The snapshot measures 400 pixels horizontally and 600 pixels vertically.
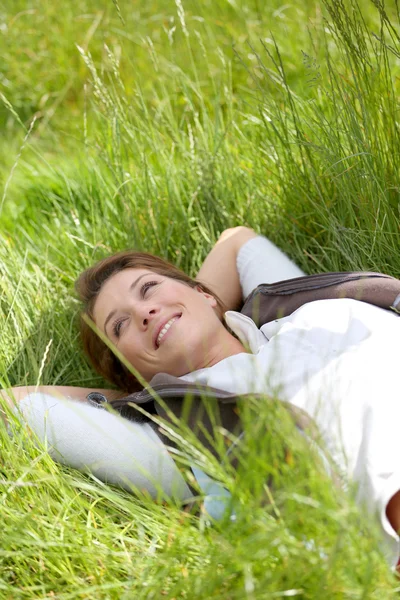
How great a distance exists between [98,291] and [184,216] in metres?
0.64

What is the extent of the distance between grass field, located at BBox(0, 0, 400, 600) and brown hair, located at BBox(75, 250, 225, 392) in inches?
5.8

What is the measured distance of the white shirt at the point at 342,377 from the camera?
1.56 m

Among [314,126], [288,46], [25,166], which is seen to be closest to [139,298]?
[314,126]

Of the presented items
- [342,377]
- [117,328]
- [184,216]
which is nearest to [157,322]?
[117,328]

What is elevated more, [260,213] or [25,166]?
[25,166]

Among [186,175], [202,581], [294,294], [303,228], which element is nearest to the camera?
[202,581]

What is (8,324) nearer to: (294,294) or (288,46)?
(294,294)

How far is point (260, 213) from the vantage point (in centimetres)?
278

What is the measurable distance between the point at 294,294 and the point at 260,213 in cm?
67

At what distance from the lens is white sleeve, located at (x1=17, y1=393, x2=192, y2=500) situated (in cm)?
185

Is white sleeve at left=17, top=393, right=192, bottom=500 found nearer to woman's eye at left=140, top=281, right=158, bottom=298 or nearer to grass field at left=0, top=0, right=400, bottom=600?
grass field at left=0, top=0, right=400, bottom=600

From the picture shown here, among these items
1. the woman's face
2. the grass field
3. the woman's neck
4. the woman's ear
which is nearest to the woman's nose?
the woman's face

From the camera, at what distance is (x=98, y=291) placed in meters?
2.33

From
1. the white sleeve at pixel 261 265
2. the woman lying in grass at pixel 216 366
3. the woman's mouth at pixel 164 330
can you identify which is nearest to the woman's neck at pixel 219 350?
the woman lying in grass at pixel 216 366
